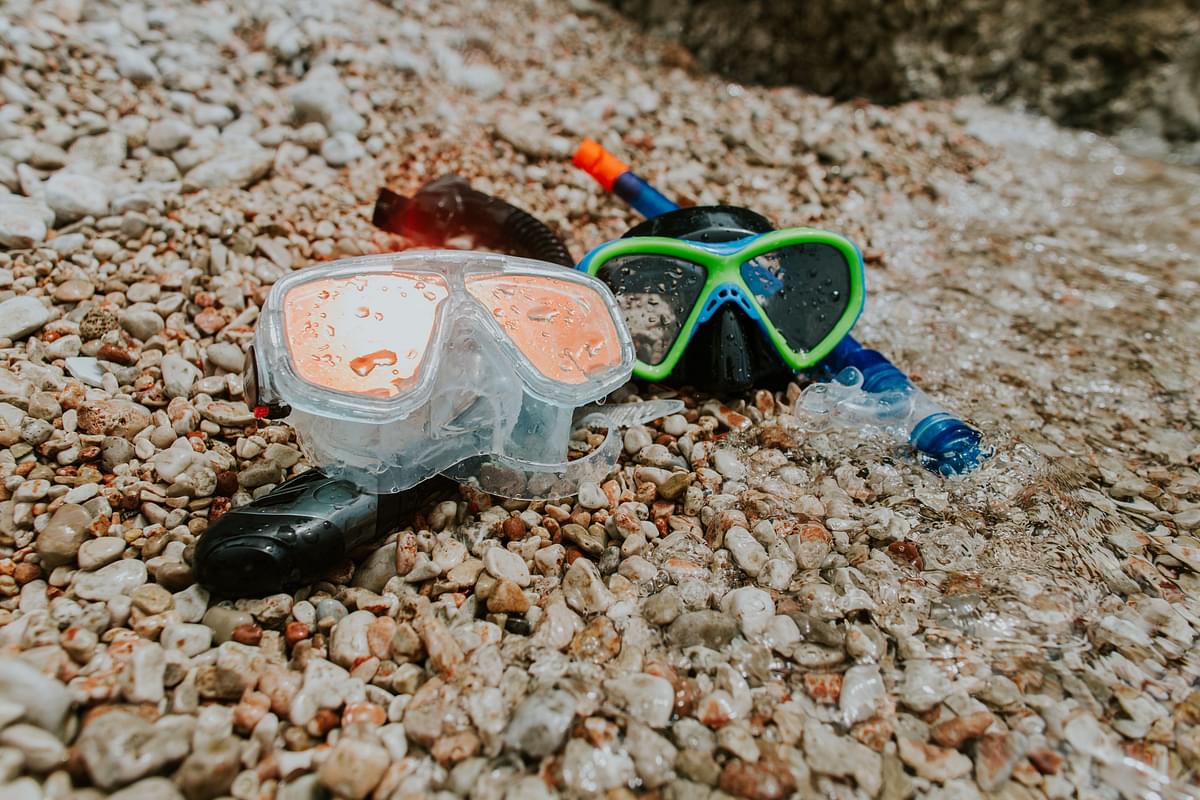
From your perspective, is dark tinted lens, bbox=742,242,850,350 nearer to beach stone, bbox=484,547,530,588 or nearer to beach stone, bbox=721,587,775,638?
beach stone, bbox=721,587,775,638

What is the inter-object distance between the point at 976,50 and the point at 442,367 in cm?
490

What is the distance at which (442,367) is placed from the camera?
229 cm

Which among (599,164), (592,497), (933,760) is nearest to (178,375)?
(592,497)

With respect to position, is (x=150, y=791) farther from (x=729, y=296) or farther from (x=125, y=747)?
(x=729, y=296)

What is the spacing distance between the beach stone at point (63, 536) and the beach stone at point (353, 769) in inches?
37.8

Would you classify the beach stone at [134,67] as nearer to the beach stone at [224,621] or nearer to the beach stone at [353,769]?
the beach stone at [224,621]

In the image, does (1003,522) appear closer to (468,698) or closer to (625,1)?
(468,698)

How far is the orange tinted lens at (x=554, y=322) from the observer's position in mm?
2385

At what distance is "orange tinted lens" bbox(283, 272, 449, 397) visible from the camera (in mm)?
2129

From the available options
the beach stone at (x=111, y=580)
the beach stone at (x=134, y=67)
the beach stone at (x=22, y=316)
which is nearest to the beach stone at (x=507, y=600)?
the beach stone at (x=111, y=580)

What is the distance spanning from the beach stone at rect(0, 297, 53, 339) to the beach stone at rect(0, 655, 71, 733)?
55.0 inches

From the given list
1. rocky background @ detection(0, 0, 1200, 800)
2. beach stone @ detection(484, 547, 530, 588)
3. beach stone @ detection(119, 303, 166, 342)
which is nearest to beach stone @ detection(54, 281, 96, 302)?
rocky background @ detection(0, 0, 1200, 800)

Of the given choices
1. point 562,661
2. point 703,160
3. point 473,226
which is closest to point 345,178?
point 473,226

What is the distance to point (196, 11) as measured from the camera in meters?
4.39
